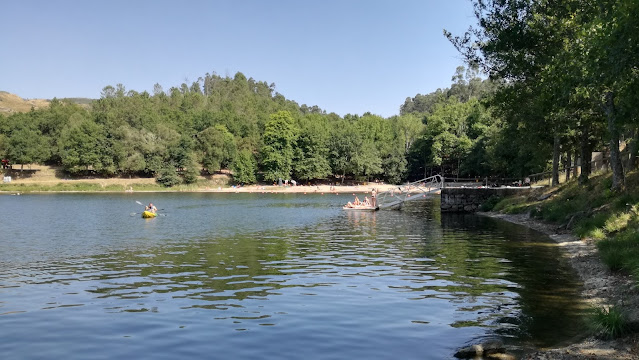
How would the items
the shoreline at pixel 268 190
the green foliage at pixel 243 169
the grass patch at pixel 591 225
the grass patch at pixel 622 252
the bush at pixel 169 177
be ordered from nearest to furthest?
1. the grass patch at pixel 622 252
2. the grass patch at pixel 591 225
3. the shoreline at pixel 268 190
4. the bush at pixel 169 177
5. the green foliage at pixel 243 169

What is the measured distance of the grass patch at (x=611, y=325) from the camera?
1080 centimetres

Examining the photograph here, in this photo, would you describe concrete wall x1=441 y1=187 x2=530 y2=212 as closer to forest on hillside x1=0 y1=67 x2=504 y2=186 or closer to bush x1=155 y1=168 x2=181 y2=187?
forest on hillside x1=0 y1=67 x2=504 y2=186

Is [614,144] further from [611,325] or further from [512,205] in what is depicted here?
[611,325]

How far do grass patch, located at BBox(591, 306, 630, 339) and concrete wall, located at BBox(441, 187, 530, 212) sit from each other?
139ft

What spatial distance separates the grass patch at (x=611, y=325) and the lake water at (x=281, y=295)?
916mm

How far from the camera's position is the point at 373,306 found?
15391 millimetres

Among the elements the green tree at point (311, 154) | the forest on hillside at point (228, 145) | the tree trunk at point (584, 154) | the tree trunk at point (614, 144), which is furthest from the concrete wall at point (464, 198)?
the green tree at point (311, 154)

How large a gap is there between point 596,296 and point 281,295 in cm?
974

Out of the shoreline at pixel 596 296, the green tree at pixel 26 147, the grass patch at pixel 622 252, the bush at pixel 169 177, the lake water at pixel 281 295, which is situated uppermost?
the green tree at pixel 26 147

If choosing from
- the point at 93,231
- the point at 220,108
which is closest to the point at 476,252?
the point at 93,231

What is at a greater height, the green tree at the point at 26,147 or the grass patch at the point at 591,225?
the green tree at the point at 26,147

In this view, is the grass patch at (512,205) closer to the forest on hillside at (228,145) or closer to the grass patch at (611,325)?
the grass patch at (611,325)

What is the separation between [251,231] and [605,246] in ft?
Result: 79.1

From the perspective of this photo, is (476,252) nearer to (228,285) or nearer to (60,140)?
(228,285)
